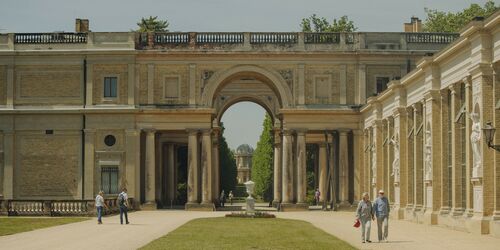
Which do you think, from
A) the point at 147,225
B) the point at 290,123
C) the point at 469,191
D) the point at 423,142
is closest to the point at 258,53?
the point at 290,123

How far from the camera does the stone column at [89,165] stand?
62.9 m

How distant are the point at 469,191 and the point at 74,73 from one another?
1377 inches

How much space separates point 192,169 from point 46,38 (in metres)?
12.9

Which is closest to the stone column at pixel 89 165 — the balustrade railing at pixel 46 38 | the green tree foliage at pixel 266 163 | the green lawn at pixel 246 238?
the balustrade railing at pixel 46 38

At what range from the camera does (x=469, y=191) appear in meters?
34.8

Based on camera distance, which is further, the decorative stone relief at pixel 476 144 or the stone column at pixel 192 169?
the stone column at pixel 192 169

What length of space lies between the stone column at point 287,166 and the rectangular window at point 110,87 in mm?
11280

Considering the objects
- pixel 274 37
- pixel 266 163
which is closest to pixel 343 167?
pixel 274 37

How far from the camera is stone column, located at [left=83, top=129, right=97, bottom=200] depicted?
6288 cm

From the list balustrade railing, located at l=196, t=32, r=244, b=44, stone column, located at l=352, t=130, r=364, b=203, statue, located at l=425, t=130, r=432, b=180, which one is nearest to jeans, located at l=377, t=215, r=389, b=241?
statue, located at l=425, t=130, r=432, b=180

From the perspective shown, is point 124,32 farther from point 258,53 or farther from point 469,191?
point 469,191

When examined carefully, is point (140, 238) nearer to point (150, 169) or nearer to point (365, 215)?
point (365, 215)

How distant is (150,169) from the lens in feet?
207

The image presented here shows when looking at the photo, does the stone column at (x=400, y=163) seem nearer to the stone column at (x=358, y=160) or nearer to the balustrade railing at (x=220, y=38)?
the stone column at (x=358, y=160)
